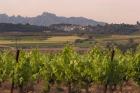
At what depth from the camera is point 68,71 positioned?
50.0 meters

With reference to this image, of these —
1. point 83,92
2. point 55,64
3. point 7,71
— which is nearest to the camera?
point 7,71

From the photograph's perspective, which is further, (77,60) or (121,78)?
(121,78)

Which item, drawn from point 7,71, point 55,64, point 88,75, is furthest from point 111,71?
point 7,71

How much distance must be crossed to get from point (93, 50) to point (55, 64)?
573cm

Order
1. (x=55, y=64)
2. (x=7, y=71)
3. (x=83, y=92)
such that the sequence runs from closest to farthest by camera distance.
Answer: (x=7, y=71) < (x=55, y=64) < (x=83, y=92)

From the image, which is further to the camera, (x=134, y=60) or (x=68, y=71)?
(x=134, y=60)

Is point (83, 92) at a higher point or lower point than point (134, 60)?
lower

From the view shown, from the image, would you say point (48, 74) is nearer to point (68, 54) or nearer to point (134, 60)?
point (68, 54)

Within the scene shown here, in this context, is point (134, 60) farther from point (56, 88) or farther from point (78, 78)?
point (56, 88)

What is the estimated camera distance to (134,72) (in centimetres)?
5269

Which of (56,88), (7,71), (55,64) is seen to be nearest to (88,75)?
(55,64)

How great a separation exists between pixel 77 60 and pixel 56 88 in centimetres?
1561

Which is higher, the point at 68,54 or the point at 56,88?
the point at 68,54

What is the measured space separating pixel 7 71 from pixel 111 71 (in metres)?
12.5
